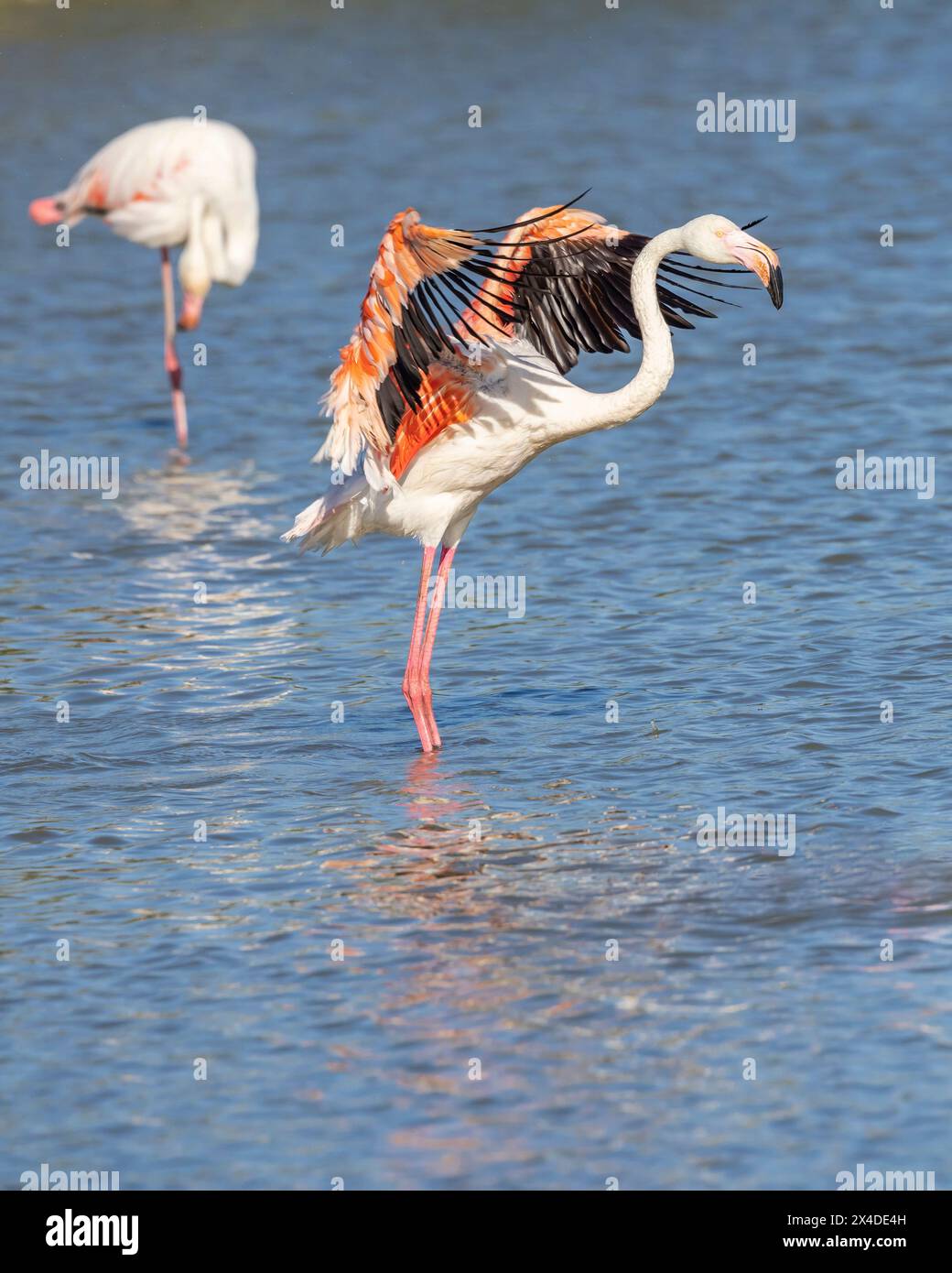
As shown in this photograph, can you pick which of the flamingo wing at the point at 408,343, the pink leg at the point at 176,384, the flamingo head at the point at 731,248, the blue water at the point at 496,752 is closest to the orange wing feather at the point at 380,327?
the flamingo wing at the point at 408,343

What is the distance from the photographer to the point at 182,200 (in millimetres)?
13445

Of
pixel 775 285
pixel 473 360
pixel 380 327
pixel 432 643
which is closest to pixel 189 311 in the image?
pixel 432 643

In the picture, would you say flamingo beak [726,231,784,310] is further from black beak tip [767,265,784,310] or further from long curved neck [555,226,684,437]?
long curved neck [555,226,684,437]

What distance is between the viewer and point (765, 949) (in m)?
6.32

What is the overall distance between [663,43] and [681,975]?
17259mm

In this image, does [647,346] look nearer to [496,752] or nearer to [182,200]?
[496,752]

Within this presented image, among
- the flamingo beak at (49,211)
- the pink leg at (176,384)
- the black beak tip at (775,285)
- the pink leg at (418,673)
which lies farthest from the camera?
the flamingo beak at (49,211)

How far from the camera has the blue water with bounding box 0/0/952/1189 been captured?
556 centimetres

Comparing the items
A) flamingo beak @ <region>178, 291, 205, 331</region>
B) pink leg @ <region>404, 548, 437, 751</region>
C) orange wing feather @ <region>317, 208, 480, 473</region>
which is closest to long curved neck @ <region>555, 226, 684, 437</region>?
orange wing feather @ <region>317, 208, 480, 473</region>

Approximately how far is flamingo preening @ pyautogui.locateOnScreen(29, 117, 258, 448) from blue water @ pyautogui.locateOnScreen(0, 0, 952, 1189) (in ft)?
2.81

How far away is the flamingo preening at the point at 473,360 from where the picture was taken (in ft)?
24.6

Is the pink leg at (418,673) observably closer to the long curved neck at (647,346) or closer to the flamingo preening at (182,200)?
the long curved neck at (647,346)

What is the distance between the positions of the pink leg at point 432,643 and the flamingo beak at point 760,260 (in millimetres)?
1887
